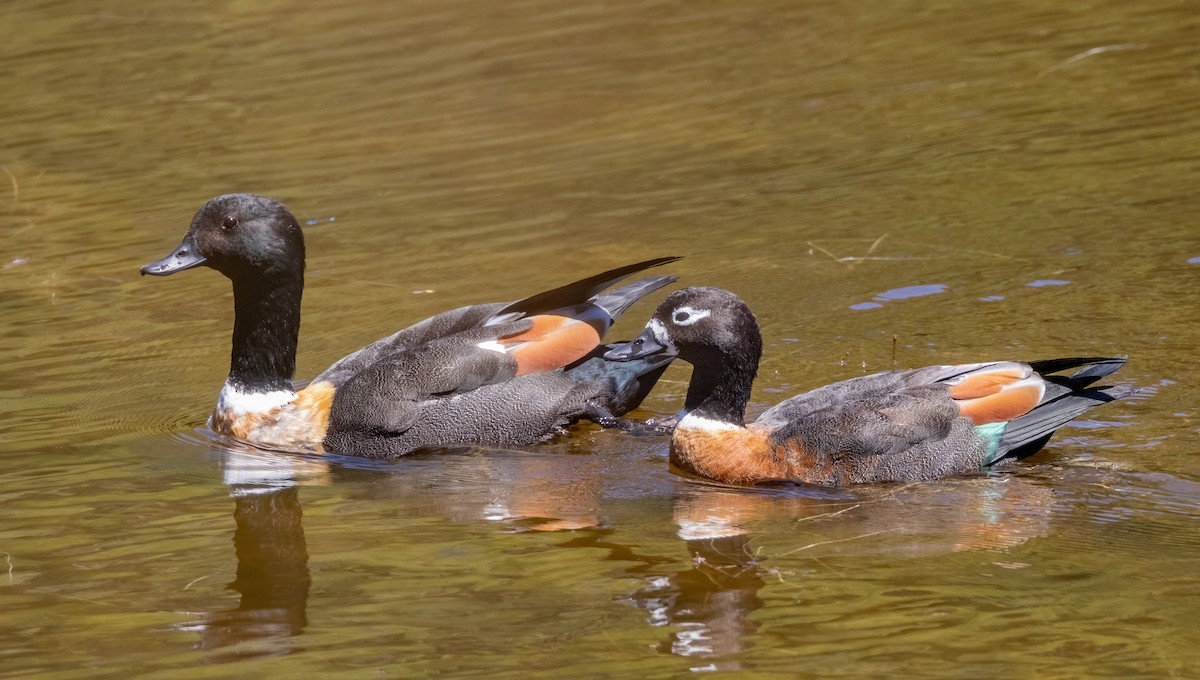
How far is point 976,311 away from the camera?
29.0ft

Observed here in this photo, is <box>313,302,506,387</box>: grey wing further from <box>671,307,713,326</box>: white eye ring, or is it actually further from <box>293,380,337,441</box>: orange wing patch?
<box>671,307,713,326</box>: white eye ring

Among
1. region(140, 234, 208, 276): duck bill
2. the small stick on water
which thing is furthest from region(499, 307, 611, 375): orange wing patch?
the small stick on water

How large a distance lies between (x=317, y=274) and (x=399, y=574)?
16.0 ft

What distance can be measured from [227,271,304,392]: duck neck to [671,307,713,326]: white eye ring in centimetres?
209

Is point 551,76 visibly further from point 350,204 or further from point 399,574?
point 399,574

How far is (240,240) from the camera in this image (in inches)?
316

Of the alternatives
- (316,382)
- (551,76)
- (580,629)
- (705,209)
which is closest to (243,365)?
(316,382)

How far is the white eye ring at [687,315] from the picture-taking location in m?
7.13

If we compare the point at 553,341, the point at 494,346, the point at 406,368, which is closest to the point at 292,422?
the point at 406,368

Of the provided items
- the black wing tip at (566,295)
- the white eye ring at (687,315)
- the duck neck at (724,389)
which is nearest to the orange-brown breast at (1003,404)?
the duck neck at (724,389)

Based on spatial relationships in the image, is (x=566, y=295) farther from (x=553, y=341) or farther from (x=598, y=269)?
(x=598, y=269)

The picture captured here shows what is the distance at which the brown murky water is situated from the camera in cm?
548

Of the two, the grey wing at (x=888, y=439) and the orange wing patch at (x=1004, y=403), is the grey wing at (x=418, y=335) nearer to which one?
the grey wing at (x=888, y=439)

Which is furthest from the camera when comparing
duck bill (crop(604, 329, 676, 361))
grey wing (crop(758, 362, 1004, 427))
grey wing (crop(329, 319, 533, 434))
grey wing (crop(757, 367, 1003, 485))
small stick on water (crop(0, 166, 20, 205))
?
small stick on water (crop(0, 166, 20, 205))
